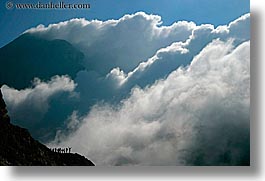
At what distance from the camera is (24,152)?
357cm

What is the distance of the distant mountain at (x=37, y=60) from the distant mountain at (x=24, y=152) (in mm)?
240

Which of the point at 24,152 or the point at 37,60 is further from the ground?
the point at 37,60

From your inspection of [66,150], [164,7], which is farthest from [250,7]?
[66,150]

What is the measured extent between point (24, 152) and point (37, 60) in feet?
2.10

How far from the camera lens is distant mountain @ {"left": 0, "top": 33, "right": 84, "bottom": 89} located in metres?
3.62

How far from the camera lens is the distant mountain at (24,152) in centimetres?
354

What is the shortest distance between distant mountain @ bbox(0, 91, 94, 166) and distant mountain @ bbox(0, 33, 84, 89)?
0.24 meters

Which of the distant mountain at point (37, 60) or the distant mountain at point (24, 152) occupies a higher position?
the distant mountain at point (37, 60)

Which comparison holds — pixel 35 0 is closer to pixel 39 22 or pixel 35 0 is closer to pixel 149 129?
pixel 39 22

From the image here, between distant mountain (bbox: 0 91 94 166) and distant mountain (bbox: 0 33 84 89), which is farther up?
distant mountain (bbox: 0 33 84 89)

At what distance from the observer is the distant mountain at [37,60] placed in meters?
3.62

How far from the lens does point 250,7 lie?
353 cm

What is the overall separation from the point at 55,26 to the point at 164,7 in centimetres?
77

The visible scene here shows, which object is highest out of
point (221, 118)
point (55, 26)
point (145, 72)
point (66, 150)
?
point (55, 26)
